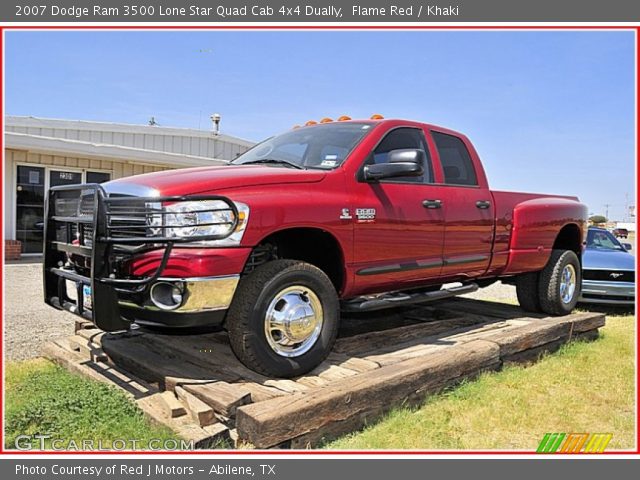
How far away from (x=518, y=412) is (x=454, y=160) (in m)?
2.42

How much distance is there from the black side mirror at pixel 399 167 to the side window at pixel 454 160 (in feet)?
3.52

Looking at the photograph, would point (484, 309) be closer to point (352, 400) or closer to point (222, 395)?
point (352, 400)

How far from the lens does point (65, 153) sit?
12578 mm

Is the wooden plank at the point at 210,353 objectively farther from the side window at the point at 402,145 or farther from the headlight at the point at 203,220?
the side window at the point at 402,145

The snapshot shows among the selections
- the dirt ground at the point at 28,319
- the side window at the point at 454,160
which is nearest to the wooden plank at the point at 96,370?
the dirt ground at the point at 28,319

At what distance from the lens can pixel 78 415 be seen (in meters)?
3.31

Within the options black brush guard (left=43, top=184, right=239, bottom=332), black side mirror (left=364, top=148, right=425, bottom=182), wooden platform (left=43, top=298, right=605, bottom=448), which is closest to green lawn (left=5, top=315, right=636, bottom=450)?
wooden platform (left=43, top=298, right=605, bottom=448)

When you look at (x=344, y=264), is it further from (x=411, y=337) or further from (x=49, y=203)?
(x=49, y=203)

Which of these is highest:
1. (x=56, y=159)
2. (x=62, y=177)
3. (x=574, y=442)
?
(x=56, y=159)

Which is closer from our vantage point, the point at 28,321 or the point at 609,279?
the point at 28,321

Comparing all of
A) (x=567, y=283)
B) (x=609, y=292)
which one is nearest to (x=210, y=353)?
(x=567, y=283)

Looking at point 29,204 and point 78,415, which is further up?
point 29,204

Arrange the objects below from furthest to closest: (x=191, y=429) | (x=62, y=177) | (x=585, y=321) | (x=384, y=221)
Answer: (x=62, y=177) < (x=585, y=321) < (x=384, y=221) < (x=191, y=429)

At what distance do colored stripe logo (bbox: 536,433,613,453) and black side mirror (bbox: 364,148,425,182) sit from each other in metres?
2.01
